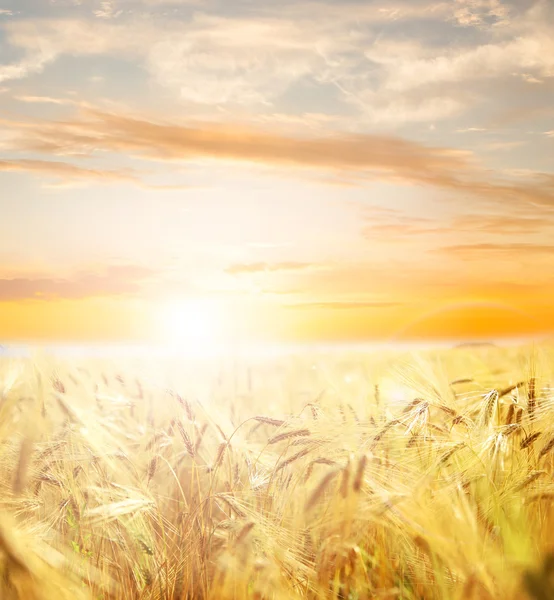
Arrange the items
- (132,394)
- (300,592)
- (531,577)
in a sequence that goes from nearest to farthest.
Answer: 1. (531,577)
2. (300,592)
3. (132,394)

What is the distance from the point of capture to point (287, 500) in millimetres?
2191

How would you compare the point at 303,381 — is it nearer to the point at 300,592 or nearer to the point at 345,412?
the point at 345,412

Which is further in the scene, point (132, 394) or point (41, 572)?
point (132, 394)

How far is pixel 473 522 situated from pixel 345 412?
0.99 m

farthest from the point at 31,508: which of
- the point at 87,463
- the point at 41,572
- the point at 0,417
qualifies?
the point at 41,572

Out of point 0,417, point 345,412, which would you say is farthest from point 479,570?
point 0,417

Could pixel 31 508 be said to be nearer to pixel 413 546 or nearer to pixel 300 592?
pixel 300 592

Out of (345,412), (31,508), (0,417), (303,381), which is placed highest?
(0,417)

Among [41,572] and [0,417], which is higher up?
[0,417]

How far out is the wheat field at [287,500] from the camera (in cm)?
161

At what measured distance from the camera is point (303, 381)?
504cm

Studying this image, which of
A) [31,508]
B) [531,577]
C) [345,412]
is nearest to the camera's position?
[531,577]

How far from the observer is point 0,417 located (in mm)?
2004

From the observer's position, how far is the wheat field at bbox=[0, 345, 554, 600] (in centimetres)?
161
